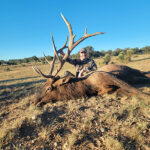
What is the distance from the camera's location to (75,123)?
87.4 inches

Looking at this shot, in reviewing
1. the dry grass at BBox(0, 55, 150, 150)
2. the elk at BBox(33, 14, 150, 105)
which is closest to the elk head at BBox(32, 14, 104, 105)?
the elk at BBox(33, 14, 150, 105)

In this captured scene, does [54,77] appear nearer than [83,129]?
No

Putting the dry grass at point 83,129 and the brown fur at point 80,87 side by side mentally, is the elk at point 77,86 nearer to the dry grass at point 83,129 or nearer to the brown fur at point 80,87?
the brown fur at point 80,87

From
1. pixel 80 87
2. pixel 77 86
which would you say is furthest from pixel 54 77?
pixel 80 87

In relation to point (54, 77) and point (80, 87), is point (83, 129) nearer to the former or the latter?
point (80, 87)

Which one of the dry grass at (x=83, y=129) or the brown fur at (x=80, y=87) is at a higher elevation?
the brown fur at (x=80, y=87)

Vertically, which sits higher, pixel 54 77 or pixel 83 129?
pixel 54 77

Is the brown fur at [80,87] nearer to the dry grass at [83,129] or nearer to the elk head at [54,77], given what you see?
the elk head at [54,77]

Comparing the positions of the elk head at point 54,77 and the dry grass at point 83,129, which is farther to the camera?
the elk head at point 54,77

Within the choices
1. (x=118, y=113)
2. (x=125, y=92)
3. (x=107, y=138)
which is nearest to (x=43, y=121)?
(x=107, y=138)

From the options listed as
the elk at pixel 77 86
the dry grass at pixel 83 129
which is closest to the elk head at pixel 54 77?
the elk at pixel 77 86

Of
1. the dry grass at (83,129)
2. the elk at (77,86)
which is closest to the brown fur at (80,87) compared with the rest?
the elk at (77,86)

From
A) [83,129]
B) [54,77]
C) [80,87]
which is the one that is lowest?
[83,129]

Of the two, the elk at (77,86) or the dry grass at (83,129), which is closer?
the dry grass at (83,129)
